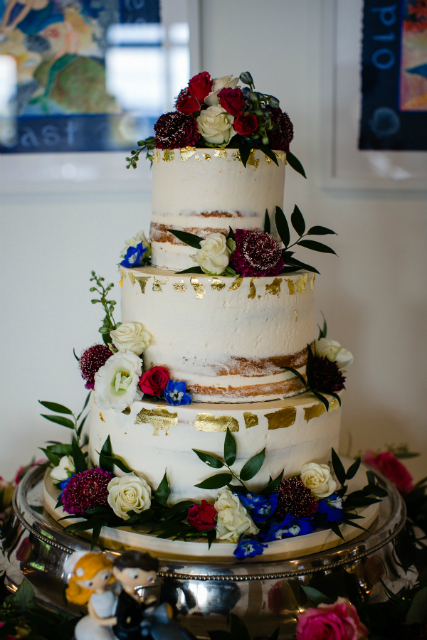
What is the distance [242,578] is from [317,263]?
1.47 meters

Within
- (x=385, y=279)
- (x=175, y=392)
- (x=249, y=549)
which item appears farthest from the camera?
(x=385, y=279)

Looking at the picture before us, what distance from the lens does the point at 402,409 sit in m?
2.46

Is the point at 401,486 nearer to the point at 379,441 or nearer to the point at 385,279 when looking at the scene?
the point at 379,441

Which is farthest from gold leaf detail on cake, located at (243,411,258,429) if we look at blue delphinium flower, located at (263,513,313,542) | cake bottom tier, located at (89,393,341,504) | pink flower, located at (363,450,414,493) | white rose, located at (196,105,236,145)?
pink flower, located at (363,450,414,493)

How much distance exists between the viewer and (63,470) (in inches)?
57.8

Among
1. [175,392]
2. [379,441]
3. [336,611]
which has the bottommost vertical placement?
[379,441]

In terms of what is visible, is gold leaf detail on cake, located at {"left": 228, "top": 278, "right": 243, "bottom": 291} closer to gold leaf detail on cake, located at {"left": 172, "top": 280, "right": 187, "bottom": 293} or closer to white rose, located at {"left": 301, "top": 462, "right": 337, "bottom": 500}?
gold leaf detail on cake, located at {"left": 172, "top": 280, "right": 187, "bottom": 293}

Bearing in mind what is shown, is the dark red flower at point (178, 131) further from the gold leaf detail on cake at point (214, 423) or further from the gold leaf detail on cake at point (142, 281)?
the gold leaf detail on cake at point (214, 423)

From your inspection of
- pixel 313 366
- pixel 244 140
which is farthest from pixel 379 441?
pixel 244 140

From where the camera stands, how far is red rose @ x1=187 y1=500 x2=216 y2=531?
1191mm

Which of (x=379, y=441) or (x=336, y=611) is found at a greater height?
(x=336, y=611)

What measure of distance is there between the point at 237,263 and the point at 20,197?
1344 mm


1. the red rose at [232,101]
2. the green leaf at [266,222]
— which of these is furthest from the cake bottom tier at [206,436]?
the red rose at [232,101]

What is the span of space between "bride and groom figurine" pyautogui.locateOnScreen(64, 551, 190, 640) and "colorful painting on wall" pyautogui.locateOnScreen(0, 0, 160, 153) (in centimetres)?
161
